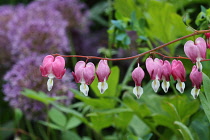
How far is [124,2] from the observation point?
1.06 metres

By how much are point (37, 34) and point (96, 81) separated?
54 centimetres

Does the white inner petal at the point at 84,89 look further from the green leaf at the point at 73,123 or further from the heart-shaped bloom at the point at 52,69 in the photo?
the green leaf at the point at 73,123

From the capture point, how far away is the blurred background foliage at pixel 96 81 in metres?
0.80

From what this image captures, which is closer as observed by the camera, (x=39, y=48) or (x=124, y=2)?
(x=124, y=2)

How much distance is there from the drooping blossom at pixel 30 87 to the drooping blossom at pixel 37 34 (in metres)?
0.09

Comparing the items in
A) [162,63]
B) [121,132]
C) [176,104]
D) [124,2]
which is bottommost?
[121,132]

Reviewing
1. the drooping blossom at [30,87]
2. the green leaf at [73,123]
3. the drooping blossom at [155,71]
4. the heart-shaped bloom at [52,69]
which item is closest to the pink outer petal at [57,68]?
the heart-shaped bloom at [52,69]

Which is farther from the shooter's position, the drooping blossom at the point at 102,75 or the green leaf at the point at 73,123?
the green leaf at the point at 73,123

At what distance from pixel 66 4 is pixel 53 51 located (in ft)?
1.11

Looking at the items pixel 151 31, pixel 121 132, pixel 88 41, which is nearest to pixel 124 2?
pixel 151 31

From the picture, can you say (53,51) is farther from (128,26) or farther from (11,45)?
(128,26)

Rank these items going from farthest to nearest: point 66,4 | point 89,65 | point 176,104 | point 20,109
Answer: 1. point 66,4
2. point 20,109
3. point 176,104
4. point 89,65

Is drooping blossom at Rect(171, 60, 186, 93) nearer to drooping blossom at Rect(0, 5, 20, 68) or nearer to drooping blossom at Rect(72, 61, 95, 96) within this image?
drooping blossom at Rect(72, 61, 95, 96)

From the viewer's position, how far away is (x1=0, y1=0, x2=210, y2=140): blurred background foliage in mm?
802
